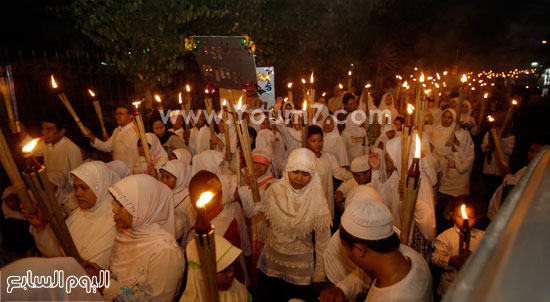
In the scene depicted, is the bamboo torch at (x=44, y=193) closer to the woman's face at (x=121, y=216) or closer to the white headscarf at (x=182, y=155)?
the woman's face at (x=121, y=216)

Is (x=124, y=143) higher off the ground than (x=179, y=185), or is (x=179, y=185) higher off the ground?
(x=124, y=143)

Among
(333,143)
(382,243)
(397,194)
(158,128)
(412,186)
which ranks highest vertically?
(412,186)

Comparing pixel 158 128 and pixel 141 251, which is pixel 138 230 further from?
pixel 158 128

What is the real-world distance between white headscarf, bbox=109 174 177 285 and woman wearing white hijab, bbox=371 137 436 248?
254cm

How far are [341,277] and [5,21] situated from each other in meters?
9.43

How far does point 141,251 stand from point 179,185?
1737 mm

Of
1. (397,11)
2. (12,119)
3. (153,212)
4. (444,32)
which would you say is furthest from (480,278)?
(444,32)

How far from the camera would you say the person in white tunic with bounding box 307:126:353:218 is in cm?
504

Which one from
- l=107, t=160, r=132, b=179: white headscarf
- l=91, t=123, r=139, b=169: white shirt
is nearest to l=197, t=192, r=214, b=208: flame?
l=107, t=160, r=132, b=179: white headscarf

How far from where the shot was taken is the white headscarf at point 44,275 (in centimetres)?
130

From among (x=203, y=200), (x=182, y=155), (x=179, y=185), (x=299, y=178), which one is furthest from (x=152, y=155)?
(x=203, y=200)

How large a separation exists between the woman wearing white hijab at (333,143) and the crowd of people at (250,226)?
1.18 m

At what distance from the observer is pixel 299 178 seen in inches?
137

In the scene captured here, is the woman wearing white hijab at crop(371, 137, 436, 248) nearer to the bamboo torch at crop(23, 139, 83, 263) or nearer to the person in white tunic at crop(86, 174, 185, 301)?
the person in white tunic at crop(86, 174, 185, 301)
